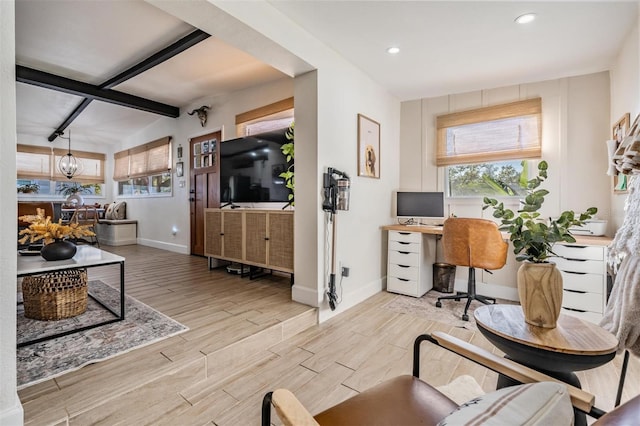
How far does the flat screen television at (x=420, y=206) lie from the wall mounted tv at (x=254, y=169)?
58.6 inches

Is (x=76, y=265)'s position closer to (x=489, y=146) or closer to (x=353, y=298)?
(x=353, y=298)

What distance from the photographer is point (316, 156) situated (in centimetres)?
262

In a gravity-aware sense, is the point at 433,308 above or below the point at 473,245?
below

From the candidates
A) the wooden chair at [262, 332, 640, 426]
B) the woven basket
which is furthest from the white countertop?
the wooden chair at [262, 332, 640, 426]

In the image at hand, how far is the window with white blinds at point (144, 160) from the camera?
5.63m

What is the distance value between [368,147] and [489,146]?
1462 millimetres

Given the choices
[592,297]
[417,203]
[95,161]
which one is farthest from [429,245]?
[95,161]

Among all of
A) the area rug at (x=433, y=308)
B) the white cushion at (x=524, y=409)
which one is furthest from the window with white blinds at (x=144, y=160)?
the white cushion at (x=524, y=409)

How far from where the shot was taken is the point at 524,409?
0.50 metres

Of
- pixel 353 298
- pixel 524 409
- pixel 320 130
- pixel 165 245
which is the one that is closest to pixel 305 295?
pixel 353 298

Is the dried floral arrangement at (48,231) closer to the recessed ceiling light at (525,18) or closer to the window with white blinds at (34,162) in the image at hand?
the recessed ceiling light at (525,18)

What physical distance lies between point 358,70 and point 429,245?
2181 mm

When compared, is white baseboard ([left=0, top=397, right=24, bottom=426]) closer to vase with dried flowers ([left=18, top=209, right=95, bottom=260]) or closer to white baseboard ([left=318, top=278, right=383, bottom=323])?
vase with dried flowers ([left=18, top=209, right=95, bottom=260])

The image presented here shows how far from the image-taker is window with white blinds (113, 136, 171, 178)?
18.5 ft
